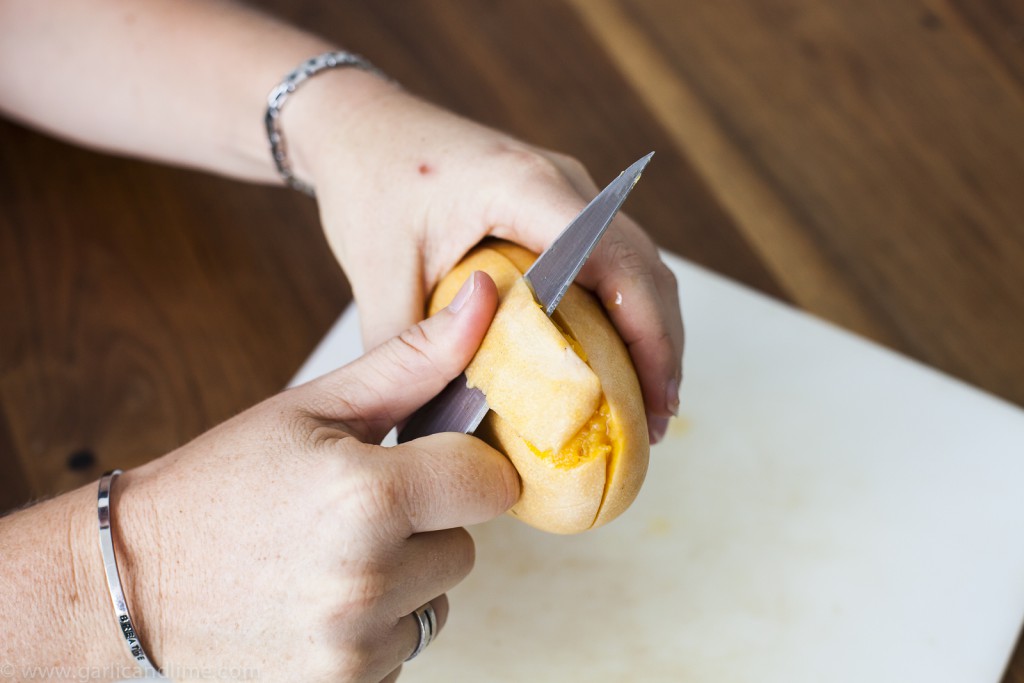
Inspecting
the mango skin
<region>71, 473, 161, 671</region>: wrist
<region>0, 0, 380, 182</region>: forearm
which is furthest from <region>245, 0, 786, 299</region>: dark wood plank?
<region>71, 473, 161, 671</region>: wrist

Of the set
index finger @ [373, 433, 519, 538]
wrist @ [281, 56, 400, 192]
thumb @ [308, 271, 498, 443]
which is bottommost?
index finger @ [373, 433, 519, 538]

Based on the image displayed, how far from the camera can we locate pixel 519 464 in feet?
3.75

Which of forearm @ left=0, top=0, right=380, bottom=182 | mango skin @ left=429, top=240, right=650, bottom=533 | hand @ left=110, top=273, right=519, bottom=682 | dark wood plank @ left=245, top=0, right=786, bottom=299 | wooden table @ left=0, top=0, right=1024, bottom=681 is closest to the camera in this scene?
hand @ left=110, top=273, right=519, bottom=682

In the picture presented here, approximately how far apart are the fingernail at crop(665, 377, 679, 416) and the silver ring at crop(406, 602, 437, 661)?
475mm

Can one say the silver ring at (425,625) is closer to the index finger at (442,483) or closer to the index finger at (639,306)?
the index finger at (442,483)

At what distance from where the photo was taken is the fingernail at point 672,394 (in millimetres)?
Result: 1316

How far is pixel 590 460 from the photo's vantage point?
1.09 metres

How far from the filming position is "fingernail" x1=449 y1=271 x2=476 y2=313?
3.69 ft

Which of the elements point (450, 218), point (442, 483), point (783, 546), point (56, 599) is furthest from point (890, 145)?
point (56, 599)

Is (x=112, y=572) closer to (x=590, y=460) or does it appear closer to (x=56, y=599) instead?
(x=56, y=599)

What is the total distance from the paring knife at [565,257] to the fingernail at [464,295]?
0.07 metres

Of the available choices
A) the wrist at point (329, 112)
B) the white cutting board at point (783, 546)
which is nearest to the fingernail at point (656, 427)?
the white cutting board at point (783, 546)

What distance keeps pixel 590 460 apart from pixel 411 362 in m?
0.27

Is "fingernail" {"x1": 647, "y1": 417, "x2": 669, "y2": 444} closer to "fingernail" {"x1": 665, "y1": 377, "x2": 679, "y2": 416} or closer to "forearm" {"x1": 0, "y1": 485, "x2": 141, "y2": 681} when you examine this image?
"fingernail" {"x1": 665, "y1": 377, "x2": 679, "y2": 416}
